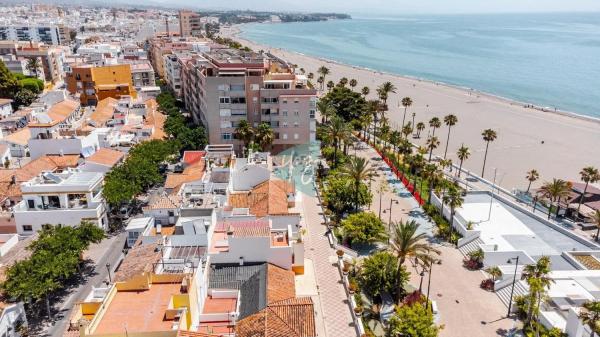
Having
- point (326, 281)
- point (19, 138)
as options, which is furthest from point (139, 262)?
point (19, 138)

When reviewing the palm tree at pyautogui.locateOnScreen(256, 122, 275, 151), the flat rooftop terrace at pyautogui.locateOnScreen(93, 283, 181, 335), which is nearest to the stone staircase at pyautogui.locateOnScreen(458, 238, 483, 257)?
the flat rooftop terrace at pyautogui.locateOnScreen(93, 283, 181, 335)

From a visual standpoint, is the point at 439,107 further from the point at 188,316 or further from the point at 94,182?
the point at 188,316

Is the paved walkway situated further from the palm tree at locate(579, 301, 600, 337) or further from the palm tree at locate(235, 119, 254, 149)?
the palm tree at locate(235, 119, 254, 149)

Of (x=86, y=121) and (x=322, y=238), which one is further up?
(x=86, y=121)

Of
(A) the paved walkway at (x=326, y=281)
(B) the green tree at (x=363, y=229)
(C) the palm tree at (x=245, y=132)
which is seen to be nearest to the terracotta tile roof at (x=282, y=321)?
(A) the paved walkway at (x=326, y=281)

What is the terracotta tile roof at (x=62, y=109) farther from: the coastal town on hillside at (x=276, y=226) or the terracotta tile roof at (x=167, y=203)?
the terracotta tile roof at (x=167, y=203)

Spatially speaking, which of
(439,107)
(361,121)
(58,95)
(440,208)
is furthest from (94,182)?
(439,107)
